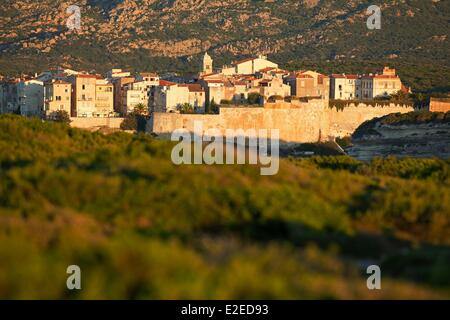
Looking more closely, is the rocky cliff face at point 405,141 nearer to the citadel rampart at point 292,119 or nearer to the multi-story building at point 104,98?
the citadel rampart at point 292,119

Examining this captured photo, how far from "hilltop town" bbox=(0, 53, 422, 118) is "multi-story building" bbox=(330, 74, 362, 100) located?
39cm

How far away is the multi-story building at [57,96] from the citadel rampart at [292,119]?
255 inches

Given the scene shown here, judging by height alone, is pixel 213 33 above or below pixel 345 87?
above

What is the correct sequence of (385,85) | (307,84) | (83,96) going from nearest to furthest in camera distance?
(83,96) < (307,84) < (385,85)

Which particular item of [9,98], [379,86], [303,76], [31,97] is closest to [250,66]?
[379,86]

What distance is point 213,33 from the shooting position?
103688 mm

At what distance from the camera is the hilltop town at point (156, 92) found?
5712 cm

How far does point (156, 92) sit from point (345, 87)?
39.5 feet

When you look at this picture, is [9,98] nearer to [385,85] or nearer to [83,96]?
[83,96]

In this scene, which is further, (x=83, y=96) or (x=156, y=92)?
(x=156, y=92)

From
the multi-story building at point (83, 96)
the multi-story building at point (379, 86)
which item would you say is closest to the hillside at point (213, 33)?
the multi-story building at point (379, 86)

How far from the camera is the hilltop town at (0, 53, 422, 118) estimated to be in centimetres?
5712

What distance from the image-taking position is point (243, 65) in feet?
241

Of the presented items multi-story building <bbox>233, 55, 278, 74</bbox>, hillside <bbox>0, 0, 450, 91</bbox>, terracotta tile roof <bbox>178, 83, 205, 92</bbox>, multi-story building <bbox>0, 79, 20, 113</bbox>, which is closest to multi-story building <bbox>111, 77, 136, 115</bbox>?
terracotta tile roof <bbox>178, 83, 205, 92</bbox>
